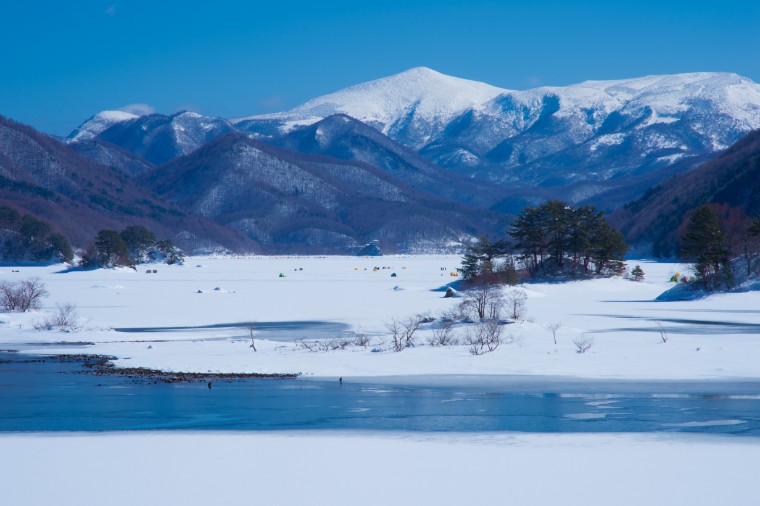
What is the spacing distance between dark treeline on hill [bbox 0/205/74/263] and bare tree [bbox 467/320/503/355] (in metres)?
128

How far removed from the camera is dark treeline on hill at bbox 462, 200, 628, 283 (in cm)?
8519

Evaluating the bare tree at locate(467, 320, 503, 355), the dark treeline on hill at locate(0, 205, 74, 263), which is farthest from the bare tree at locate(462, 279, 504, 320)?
the dark treeline on hill at locate(0, 205, 74, 263)

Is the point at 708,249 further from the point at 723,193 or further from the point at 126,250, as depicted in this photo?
the point at 723,193

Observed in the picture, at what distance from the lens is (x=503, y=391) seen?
2728 cm

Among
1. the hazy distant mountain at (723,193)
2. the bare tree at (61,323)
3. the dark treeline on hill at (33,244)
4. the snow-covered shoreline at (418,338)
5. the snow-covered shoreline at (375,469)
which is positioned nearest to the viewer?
the snow-covered shoreline at (375,469)

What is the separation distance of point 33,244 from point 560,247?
111889 millimetres

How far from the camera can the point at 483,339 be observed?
3862cm

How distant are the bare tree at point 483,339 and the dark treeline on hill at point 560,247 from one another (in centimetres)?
4173

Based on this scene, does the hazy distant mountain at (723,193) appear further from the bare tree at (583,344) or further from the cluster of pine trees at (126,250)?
the bare tree at (583,344)

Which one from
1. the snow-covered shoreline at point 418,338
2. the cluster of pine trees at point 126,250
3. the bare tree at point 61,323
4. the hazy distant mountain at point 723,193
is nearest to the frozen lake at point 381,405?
the snow-covered shoreline at point 418,338

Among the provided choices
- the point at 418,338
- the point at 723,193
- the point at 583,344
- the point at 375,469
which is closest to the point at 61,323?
the point at 418,338

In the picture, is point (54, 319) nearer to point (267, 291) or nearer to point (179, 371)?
point (179, 371)

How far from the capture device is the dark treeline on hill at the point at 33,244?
15688cm

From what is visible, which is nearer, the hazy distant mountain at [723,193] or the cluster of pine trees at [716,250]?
the cluster of pine trees at [716,250]
